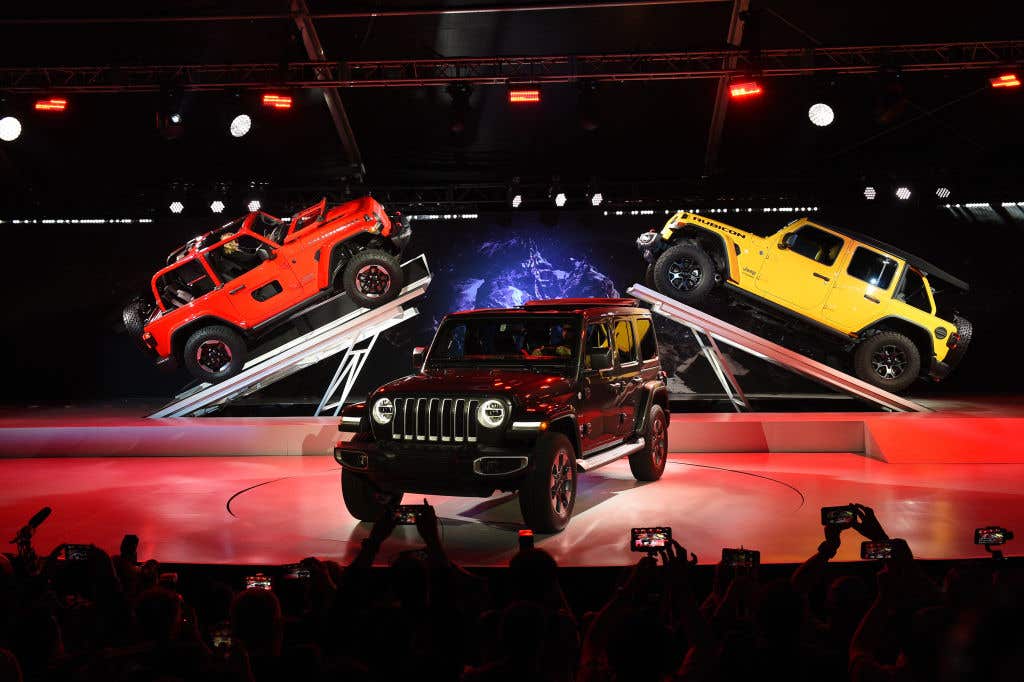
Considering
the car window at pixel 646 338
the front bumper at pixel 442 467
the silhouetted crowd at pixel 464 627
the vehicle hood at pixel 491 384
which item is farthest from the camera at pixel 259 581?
the car window at pixel 646 338

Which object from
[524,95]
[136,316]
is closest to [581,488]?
[524,95]

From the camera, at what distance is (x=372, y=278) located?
1295 centimetres

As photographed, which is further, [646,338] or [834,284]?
[834,284]

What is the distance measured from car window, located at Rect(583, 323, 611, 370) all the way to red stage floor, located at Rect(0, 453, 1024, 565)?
1.43m

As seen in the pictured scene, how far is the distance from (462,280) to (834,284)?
6502 millimetres

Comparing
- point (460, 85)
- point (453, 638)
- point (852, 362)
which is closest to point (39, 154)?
point (460, 85)

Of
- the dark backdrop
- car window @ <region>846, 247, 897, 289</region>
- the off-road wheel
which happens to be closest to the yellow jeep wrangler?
car window @ <region>846, 247, 897, 289</region>

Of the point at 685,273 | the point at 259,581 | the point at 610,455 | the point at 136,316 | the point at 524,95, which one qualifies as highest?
the point at 524,95

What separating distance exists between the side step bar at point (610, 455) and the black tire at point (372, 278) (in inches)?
201

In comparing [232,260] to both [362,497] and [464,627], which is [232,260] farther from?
[464,627]

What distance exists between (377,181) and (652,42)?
537 centimetres

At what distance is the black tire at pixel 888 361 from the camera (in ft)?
43.5

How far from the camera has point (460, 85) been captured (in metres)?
12.9

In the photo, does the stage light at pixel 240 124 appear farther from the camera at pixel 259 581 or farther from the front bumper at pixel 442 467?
the camera at pixel 259 581
